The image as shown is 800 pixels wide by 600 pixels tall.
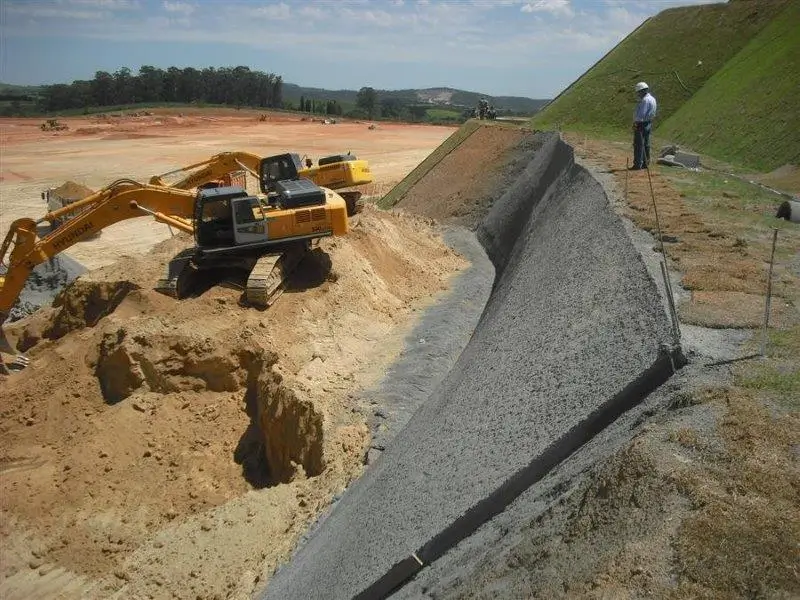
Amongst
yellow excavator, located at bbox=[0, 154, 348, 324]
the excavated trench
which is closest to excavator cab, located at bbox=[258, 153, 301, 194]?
yellow excavator, located at bbox=[0, 154, 348, 324]

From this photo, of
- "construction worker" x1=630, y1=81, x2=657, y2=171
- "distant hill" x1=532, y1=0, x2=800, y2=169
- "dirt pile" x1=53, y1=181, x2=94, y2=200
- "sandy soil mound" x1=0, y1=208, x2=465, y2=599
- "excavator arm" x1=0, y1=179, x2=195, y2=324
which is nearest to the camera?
"sandy soil mound" x1=0, y1=208, x2=465, y2=599

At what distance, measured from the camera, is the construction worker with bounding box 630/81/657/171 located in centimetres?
1577

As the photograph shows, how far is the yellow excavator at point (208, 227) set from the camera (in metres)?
14.2

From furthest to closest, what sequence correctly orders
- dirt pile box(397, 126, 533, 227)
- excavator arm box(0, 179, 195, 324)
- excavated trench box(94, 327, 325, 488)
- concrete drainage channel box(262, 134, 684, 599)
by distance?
1. dirt pile box(397, 126, 533, 227)
2. excavator arm box(0, 179, 195, 324)
3. excavated trench box(94, 327, 325, 488)
4. concrete drainage channel box(262, 134, 684, 599)

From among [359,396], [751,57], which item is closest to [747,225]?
[359,396]

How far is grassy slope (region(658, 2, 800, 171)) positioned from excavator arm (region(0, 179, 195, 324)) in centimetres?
1473

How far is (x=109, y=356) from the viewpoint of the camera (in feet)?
40.7

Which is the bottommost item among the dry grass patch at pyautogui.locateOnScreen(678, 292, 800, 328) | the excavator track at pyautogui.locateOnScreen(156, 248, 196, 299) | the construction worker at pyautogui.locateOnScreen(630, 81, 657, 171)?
the excavator track at pyautogui.locateOnScreen(156, 248, 196, 299)

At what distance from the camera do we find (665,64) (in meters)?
29.2

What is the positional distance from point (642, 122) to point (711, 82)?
12274mm

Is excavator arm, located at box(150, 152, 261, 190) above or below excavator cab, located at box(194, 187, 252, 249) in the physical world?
above

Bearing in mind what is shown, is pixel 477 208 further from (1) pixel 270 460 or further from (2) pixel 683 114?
(1) pixel 270 460

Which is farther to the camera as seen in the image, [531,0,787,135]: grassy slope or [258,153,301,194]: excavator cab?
[531,0,787,135]: grassy slope

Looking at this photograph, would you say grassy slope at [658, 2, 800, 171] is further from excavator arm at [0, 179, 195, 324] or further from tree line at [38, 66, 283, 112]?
tree line at [38, 66, 283, 112]
